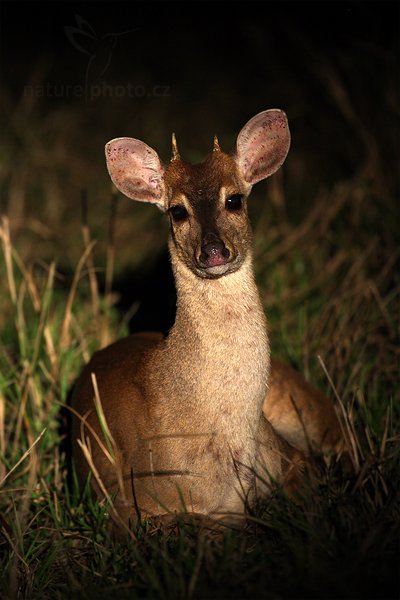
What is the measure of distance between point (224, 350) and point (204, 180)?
733 millimetres

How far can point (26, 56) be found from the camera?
1130cm

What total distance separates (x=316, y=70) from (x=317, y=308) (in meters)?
2.77

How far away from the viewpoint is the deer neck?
11.6 ft

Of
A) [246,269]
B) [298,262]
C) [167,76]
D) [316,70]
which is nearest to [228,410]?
[246,269]

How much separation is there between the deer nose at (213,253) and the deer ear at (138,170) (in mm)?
675

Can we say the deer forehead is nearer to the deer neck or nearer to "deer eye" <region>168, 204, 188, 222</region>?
"deer eye" <region>168, 204, 188, 222</region>

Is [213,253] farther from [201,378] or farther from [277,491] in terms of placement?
[277,491]

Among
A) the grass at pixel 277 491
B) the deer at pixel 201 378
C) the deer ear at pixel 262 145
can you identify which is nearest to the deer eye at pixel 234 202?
the deer at pixel 201 378

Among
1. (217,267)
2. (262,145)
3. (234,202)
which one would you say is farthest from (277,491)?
(262,145)

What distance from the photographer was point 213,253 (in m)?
3.46

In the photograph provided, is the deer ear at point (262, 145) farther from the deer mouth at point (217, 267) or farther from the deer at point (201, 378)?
A: the deer mouth at point (217, 267)

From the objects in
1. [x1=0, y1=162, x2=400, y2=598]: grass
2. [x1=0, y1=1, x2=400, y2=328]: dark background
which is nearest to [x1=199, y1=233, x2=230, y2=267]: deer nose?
[x1=0, y1=162, x2=400, y2=598]: grass

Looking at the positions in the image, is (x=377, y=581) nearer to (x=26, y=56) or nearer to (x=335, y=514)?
(x=335, y=514)

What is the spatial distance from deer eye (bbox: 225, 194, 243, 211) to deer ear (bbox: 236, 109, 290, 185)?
0.29 meters
